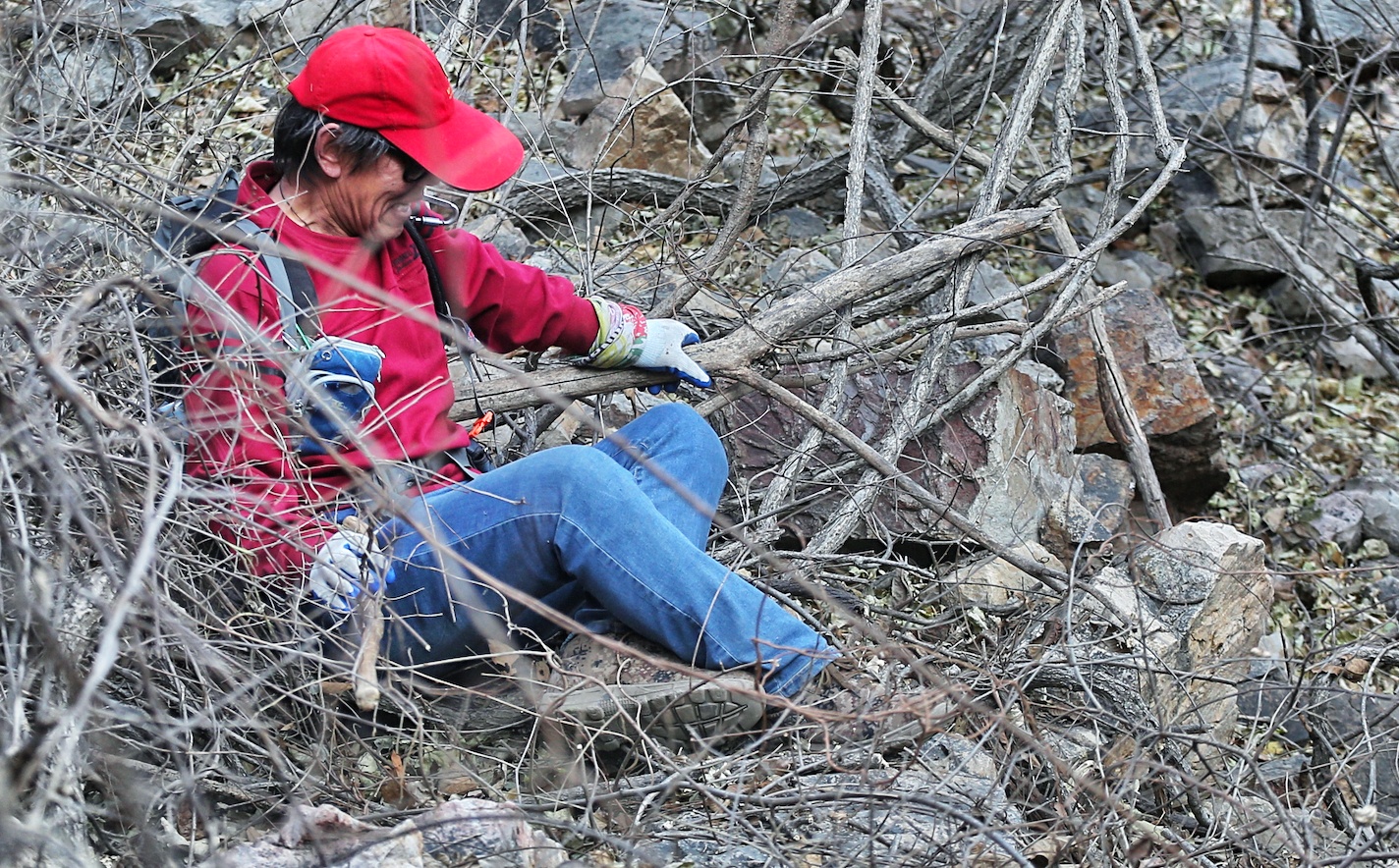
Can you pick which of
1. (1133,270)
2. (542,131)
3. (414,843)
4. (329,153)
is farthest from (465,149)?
(1133,270)

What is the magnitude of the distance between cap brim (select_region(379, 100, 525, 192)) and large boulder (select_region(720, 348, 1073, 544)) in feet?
3.75

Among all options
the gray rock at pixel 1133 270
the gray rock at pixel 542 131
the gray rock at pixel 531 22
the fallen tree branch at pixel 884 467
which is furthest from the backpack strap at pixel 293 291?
the gray rock at pixel 1133 270

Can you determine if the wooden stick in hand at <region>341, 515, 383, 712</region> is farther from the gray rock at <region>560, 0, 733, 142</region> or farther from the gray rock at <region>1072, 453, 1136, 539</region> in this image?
the gray rock at <region>560, 0, 733, 142</region>

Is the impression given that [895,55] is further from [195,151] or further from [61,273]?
[61,273]

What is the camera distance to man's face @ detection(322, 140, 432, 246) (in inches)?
100

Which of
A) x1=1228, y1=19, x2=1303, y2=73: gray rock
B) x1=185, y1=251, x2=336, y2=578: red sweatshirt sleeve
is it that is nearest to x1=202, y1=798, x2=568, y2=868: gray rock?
x1=185, y1=251, x2=336, y2=578: red sweatshirt sleeve

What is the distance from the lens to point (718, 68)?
5.42 m

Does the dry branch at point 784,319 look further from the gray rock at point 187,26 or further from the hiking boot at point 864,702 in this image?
the gray rock at point 187,26

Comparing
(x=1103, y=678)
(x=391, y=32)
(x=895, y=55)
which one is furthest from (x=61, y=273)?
(x=895, y=55)

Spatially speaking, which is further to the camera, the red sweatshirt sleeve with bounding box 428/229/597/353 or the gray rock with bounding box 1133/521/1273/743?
the gray rock with bounding box 1133/521/1273/743

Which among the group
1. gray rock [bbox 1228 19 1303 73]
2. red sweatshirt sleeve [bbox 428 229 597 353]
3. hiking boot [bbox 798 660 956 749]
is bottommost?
hiking boot [bbox 798 660 956 749]

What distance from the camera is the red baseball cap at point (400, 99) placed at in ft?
8.20

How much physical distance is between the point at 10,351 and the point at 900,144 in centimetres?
333

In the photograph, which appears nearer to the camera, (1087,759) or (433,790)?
(433,790)
